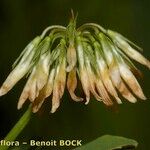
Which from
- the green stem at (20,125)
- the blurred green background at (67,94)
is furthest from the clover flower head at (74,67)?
the blurred green background at (67,94)

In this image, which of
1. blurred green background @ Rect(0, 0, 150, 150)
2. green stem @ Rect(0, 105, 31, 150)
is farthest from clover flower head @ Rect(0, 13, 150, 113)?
blurred green background @ Rect(0, 0, 150, 150)

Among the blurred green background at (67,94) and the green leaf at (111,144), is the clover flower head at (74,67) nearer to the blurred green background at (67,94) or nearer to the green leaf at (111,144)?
the green leaf at (111,144)

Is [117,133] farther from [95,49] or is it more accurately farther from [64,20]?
[95,49]

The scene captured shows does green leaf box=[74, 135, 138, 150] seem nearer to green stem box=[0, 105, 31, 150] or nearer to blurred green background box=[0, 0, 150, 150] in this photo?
green stem box=[0, 105, 31, 150]

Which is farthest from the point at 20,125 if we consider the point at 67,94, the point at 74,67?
the point at 67,94

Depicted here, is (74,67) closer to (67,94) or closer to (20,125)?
(20,125)

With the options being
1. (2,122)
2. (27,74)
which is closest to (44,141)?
(2,122)
